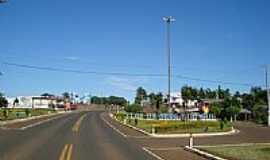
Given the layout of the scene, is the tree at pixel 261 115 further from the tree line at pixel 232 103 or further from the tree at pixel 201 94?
the tree at pixel 201 94

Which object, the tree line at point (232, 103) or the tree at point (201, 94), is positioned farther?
the tree at point (201, 94)

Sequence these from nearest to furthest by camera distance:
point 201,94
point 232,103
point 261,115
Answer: point 261,115
point 232,103
point 201,94

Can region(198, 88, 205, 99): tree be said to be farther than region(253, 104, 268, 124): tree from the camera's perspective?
Yes

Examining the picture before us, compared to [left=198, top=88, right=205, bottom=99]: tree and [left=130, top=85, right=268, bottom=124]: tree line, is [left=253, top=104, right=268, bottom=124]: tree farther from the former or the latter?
[left=198, top=88, right=205, bottom=99]: tree

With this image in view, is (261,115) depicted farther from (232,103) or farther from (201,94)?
(201,94)

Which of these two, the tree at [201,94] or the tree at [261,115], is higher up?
the tree at [201,94]

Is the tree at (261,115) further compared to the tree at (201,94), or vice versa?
the tree at (201,94)

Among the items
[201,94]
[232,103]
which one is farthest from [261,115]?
[201,94]

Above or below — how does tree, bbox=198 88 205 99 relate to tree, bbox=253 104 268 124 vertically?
above

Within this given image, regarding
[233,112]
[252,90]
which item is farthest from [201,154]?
[252,90]

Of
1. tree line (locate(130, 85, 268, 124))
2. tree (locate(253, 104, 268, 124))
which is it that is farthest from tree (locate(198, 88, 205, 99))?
tree (locate(253, 104, 268, 124))

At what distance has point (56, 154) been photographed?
2073cm

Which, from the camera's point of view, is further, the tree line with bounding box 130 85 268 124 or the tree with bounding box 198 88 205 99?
the tree with bounding box 198 88 205 99

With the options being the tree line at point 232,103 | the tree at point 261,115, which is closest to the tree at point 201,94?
the tree line at point 232,103
